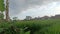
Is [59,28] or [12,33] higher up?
[59,28]

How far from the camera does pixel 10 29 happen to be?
745 cm

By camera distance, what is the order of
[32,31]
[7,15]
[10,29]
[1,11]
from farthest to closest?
[1,11], [7,15], [32,31], [10,29]

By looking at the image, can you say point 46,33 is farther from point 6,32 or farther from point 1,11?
point 1,11

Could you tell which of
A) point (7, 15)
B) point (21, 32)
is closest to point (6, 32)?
point (21, 32)

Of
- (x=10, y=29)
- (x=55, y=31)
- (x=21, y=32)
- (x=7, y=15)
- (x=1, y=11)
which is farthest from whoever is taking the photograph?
(x=1, y=11)

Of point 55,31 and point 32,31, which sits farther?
point 32,31

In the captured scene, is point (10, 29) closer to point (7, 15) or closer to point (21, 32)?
point (21, 32)

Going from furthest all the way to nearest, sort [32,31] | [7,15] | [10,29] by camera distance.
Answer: [7,15] < [32,31] < [10,29]

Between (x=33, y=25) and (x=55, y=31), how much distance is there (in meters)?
2.52

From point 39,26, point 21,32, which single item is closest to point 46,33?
point 21,32

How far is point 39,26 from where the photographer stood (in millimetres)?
7852

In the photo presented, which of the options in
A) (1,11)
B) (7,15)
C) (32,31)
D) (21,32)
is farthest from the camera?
(1,11)

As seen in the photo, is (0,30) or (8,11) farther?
(8,11)

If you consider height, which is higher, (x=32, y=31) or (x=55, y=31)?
(x=55, y=31)
